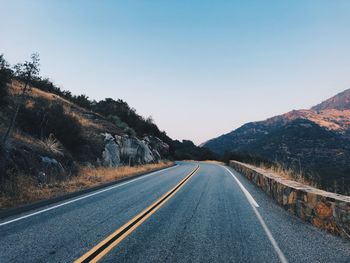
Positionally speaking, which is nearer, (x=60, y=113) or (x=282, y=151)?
(x=60, y=113)

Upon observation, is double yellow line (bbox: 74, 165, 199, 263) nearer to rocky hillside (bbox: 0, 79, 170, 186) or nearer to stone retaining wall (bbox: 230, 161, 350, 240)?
stone retaining wall (bbox: 230, 161, 350, 240)

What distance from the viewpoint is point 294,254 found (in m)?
4.86

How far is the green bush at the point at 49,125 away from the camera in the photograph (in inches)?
667

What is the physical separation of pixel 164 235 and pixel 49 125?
14.5m

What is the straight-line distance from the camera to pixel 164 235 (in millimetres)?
5773

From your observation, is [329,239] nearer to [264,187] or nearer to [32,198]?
[264,187]

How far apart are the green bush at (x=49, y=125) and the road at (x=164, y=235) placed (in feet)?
31.2

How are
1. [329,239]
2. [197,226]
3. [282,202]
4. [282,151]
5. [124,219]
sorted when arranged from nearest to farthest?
[329,239] → [197,226] → [124,219] → [282,202] → [282,151]

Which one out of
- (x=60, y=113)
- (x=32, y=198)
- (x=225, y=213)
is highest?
(x=60, y=113)

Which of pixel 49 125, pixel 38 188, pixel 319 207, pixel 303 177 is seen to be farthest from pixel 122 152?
pixel 319 207

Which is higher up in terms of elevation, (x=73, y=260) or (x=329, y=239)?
(x=329, y=239)

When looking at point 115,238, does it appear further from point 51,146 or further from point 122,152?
point 122,152

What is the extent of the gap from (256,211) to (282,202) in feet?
4.97

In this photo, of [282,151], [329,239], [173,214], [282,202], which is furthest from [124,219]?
[282,151]
